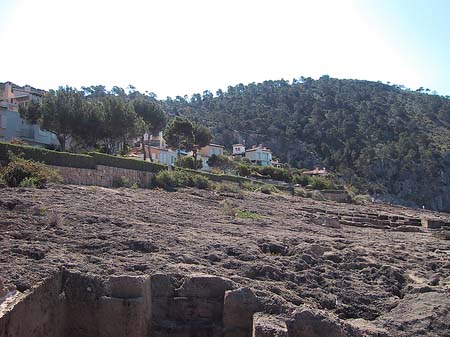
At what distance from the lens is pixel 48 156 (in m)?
22.0

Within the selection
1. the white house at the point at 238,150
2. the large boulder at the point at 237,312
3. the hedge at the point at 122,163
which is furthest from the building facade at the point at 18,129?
the white house at the point at 238,150

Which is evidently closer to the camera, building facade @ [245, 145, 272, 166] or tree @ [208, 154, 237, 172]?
tree @ [208, 154, 237, 172]

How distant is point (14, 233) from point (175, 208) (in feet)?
25.6

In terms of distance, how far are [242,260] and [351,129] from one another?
331ft

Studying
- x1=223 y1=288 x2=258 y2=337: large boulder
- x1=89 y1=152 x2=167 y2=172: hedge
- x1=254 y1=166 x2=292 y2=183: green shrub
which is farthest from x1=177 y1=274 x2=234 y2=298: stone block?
x1=254 y1=166 x2=292 y2=183: green shrub

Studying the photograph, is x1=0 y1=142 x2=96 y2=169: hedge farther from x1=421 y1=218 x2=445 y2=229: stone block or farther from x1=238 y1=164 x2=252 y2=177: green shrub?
x1=238 y1=164 x2=252 y2=177: green shrub

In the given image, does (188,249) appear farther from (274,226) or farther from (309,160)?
(309,160)

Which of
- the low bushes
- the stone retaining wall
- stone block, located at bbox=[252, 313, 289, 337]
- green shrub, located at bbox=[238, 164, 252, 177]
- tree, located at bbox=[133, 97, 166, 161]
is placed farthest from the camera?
green shrub, located at bbox=[238, 164, 252, 177]

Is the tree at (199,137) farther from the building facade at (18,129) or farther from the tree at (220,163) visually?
the building facade at (18,129)

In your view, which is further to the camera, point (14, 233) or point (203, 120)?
point (203, 120)

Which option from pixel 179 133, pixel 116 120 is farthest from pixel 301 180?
pixel 116 120

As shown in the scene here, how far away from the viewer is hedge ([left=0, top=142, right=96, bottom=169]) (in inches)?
806

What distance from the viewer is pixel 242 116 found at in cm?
10825

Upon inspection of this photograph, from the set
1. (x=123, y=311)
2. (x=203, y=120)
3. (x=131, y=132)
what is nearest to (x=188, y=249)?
(x=123, y=311)
